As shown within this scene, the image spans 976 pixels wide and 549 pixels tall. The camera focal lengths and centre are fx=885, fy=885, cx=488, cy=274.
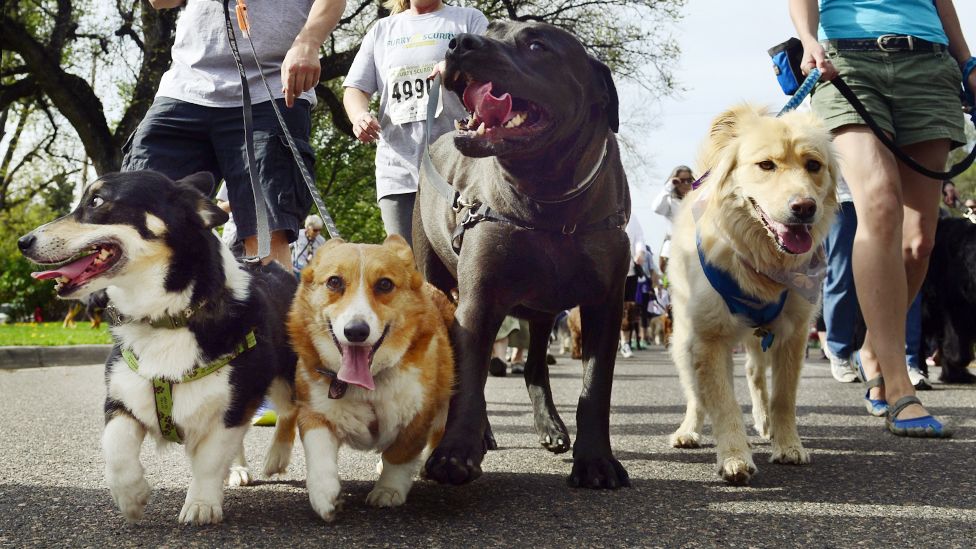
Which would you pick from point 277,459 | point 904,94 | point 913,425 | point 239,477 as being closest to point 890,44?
point 904,94

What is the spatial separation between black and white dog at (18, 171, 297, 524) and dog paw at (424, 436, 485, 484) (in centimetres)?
62

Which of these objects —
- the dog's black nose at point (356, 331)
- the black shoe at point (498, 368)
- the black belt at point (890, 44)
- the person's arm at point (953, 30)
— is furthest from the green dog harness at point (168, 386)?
the black shoe at point (498, 368)

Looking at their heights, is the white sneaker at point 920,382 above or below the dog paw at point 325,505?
below

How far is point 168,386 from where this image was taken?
261 centimetres

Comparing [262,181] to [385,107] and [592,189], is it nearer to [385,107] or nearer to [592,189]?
[385,107]

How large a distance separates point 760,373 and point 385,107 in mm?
2425

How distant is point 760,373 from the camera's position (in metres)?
4.67

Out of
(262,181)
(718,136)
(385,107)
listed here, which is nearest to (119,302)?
(262,181)

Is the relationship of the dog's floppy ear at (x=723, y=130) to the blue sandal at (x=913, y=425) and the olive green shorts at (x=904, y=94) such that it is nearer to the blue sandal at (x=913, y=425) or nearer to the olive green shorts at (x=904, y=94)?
the olive green shorts at (x=904, y=94)

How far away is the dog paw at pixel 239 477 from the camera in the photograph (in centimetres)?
339

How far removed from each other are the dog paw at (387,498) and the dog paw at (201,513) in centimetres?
50

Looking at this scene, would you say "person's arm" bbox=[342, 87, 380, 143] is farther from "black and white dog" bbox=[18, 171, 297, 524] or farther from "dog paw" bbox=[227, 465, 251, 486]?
"dog paw" bbox=[227, 465, 251, 486]

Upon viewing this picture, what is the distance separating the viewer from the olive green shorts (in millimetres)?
4484

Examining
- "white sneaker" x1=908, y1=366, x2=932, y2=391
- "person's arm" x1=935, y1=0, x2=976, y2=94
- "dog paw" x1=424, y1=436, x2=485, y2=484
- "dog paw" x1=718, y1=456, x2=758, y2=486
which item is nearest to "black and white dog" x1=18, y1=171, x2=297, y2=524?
"dog paw" x1=424, y1=436, x2=485, y2=484
